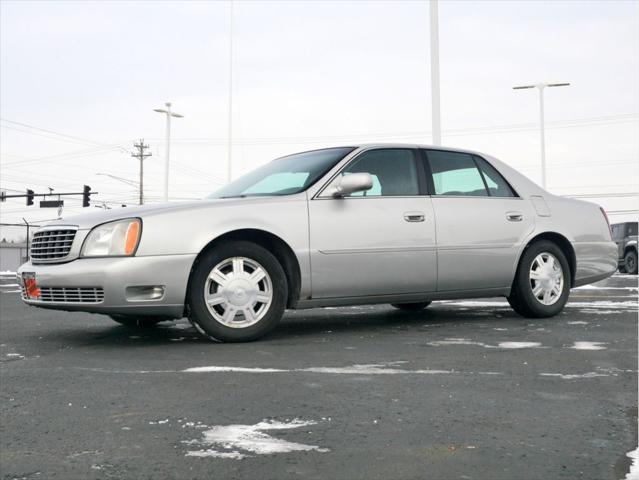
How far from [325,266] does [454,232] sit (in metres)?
1.30

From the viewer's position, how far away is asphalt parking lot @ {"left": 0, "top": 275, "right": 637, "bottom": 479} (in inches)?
95.3

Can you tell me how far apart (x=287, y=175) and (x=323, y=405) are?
10.1 ft

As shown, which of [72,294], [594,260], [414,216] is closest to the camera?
[72,294]

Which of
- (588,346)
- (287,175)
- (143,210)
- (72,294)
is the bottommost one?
(588,346)

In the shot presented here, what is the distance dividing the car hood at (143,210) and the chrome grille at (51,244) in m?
0.09

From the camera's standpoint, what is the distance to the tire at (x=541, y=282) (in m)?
6.55

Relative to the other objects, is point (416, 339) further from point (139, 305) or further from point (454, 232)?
point (139, 305)

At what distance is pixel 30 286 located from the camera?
5344 mm

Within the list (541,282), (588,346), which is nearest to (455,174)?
(541,282)

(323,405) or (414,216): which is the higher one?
(414,216)

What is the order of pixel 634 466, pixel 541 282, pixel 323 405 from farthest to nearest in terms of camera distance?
pixel 541 282 → pixel 323 405 → pixel 634 466

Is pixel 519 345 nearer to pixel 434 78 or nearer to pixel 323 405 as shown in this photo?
pixel 323 405

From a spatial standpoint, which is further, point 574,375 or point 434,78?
point 434,78

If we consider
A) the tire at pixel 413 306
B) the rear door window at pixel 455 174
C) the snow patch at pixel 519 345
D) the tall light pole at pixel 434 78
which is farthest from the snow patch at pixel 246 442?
the tall light pole at pixel 434 78
